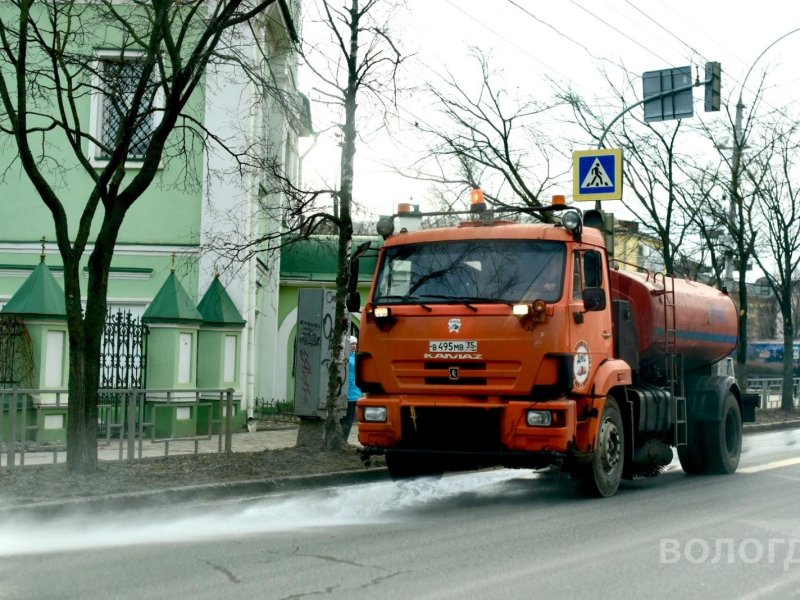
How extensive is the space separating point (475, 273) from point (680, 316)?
373 centimetres

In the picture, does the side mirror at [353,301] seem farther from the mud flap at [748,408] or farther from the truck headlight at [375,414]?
the mud flap at [748,408]

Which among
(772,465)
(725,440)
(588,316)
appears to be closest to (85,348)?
(588,316)

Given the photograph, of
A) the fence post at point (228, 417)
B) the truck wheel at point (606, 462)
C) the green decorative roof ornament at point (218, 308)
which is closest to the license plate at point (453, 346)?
the truck wheel at point (606, 462)

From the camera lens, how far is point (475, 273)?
414 inches

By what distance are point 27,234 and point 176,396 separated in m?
8.32

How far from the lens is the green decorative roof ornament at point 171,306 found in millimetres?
17891

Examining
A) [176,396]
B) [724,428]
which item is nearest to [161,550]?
[176,396]

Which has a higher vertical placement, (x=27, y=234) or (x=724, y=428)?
(x=27, y=234)

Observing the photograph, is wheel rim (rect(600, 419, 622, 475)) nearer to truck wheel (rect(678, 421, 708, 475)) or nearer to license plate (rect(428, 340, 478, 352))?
license plate (rect(428, 340, 478, 352))

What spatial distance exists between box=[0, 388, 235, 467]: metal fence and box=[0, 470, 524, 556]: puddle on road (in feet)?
7.60

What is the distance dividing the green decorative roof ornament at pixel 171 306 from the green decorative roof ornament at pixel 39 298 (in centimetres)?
153

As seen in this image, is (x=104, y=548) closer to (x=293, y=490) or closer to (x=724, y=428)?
(x=293, y=490)

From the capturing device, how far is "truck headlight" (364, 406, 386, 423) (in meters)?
10.4

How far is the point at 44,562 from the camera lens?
7289mm
